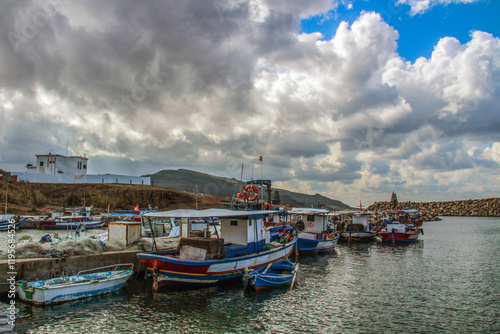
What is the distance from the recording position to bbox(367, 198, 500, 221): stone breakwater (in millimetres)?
149375

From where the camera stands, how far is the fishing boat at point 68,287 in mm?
16906

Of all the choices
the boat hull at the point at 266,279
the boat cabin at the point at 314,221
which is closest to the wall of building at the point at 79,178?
the boat cabin at the point at 314,221

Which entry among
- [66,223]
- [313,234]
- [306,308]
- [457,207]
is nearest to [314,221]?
[313,234]

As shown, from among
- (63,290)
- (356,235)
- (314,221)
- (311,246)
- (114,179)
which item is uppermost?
(114,179)

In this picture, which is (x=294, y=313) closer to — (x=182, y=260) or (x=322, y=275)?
(x=182, y=260)

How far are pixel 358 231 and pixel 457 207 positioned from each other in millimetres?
133411

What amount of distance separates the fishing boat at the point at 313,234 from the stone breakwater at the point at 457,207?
381 feet

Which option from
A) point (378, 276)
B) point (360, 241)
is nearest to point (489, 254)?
point (360, 241)

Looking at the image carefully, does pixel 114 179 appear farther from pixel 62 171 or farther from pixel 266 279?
pixel 266 279

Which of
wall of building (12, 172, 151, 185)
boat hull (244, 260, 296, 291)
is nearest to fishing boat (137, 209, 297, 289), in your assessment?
boat hull (244, 260, 296, 291)

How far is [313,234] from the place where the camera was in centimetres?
3991

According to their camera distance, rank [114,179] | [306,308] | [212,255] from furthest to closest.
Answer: [114,179]
[212,255]
[306,308]

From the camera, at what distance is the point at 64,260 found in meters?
20.5

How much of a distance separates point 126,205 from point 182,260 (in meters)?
76.1
